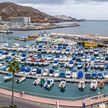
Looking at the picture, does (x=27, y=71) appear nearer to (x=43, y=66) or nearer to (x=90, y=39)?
(x=43, y=66)

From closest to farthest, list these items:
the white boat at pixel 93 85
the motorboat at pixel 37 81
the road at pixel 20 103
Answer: the road at pixel 20 103
the white boat at pixel 93 85
the motorboat at pixel 37 81

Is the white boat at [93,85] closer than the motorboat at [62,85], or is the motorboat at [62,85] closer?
the white boat at [93,85]

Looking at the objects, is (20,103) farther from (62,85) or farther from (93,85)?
(93,85)

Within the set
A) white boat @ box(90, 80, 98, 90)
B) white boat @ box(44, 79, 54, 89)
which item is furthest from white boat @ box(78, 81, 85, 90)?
white boat @ box(44, 79, 54, 89)

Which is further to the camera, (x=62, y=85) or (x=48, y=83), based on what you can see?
(x=48, y=83)

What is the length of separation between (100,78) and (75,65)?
13.8 metres

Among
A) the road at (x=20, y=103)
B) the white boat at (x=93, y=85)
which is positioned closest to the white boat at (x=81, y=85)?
the white boat at (x=93, y=85)

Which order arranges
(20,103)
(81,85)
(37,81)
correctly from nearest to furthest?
(20,103) → (81,85) → (37,81)

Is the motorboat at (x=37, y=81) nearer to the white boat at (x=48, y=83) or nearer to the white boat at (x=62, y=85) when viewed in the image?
the white boat at (x=48, y=83)

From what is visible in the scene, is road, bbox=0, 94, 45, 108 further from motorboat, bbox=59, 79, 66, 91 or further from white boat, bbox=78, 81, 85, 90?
white boat, bbox=78, 81, 85, 90

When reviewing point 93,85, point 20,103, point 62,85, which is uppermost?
point 20,103

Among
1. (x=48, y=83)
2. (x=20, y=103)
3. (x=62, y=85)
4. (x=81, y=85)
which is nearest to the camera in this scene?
(x=20, y=103)

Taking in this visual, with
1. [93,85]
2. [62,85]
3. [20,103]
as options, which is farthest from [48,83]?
[20,103]

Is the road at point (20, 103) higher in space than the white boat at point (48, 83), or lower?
higher
